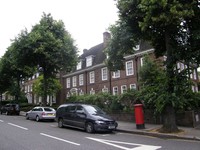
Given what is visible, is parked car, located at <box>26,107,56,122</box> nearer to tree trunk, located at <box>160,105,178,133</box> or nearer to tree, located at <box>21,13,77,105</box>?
tree, located at <box>21,13,77,105</box>

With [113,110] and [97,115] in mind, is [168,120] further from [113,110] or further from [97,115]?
[113,110]

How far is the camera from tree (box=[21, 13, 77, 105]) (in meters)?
26.6

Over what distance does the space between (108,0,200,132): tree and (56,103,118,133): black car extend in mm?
3295

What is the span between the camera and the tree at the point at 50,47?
26641 millimetres

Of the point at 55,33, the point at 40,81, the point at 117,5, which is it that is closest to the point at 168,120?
the point at 117,5

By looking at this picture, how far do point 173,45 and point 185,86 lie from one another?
8.45 feet

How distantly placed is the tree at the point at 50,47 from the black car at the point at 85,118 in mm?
10567

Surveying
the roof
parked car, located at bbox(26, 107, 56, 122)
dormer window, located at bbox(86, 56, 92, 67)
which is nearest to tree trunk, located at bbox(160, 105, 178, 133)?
parked car, located at bbox(26, 107, 56, 122)

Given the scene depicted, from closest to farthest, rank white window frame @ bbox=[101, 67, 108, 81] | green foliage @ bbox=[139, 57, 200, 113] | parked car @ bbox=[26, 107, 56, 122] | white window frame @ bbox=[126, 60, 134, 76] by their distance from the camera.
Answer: green foliage @ bbox=[139, 57, 200, 113], parked car @ bbox=[26, 107, 56, 122], white window frame @ bbox=[126, 60, 134, 76], white window frame @ bbox=[101, 67, 108, 81]

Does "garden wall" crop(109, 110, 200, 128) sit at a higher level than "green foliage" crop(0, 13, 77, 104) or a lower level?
lower

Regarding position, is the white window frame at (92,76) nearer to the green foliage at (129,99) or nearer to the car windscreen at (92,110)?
the green foliage at (129,99)

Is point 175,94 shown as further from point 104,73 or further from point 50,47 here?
point 104,73

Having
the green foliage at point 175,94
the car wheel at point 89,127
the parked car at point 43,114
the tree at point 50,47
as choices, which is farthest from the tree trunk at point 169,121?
the tree at point 50,47

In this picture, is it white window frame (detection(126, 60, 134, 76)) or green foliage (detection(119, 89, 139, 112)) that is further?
white window frame (detection(126, 60, 134, 76))
